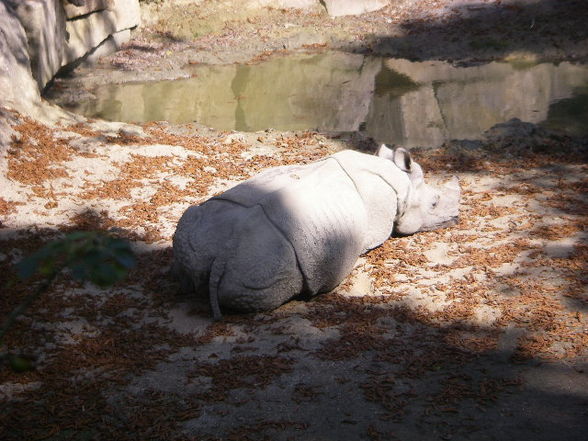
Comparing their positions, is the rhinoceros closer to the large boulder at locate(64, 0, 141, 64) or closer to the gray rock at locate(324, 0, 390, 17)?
the large boulder at locate(64, 0, 141, 64)

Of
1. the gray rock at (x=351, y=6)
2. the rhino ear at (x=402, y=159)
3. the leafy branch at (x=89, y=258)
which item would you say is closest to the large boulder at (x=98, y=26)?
the gray rock at (x=351, y=6)

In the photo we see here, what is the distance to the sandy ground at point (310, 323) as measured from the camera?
13.4 feet

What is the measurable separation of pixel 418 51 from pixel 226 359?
1080 centimetres

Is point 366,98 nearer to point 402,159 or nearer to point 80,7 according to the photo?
point 80,7

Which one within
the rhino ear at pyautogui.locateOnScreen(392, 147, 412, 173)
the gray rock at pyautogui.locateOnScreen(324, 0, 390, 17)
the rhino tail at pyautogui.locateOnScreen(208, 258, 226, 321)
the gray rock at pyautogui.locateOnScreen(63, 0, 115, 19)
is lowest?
the rhino tail at pyautogui.locateOnScreen(208, 258, 226, 321)

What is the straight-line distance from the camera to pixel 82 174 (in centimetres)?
820

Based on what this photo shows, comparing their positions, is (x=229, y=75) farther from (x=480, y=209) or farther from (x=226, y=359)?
(x=226, y=359)

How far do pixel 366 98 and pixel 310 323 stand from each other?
7188 mm

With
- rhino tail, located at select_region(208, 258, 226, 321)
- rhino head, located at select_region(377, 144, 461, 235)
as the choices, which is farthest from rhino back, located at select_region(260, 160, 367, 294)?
rhino head, located at select_region(377, 144, 461, 235)

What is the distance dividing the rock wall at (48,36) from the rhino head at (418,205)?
493cm

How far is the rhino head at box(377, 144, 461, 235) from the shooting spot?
6617mm

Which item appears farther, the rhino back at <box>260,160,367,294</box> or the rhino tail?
the rhino back at <box>260,160,367,294</box>

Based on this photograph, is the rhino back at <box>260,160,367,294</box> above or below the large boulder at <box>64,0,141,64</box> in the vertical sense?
below

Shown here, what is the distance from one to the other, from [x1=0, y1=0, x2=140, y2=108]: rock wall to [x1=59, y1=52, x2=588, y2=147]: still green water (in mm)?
986
